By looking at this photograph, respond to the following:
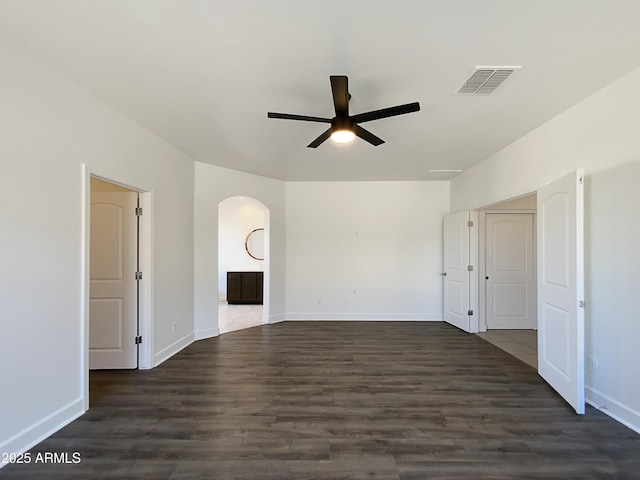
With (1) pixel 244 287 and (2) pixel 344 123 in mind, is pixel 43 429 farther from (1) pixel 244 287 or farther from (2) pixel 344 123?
(1) pixel 244 287

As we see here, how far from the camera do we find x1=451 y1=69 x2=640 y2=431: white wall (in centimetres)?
234

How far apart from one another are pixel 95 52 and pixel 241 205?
6327 mm

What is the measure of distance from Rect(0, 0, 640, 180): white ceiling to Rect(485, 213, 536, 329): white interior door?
2498mm

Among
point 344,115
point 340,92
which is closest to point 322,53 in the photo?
point 340,92

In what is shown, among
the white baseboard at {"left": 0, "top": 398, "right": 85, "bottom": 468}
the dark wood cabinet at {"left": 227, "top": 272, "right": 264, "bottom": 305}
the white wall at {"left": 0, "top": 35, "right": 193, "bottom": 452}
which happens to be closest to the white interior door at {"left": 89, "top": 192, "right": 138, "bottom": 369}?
the white wall at {"left": 0, "top": 35, "right": 193, "bottom": 452}

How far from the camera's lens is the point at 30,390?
2121mm

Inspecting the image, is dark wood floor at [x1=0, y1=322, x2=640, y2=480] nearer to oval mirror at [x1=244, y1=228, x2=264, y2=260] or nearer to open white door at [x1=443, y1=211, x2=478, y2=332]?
open white door at [x1=443, y1=211, x2=478, y2=332]


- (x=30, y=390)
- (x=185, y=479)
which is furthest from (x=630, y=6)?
(x=30, y=390)

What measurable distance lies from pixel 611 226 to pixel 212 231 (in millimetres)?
4588

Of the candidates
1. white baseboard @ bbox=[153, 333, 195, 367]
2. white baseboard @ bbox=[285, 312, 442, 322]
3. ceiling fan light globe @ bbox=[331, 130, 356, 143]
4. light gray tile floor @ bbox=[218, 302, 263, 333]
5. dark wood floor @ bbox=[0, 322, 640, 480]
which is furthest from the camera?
white baseboard @ bbox=[285, 312, 442, 322]

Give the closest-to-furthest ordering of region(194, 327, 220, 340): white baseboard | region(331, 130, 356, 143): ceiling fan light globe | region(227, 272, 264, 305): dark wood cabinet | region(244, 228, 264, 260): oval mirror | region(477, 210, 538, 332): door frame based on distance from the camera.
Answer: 1. region(331, 130, 356, 143): ceiling fan light globe
2. region(194, 327, 220, 340): white baseboard
3. region(477, 210, 538, 332): door frame
4. region(227, 272, 264, 305): dark wood cabinet
5. region(244, 228, 264, 260): oval mirror

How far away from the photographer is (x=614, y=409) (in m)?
2.47

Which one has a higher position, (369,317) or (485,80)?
(485,80)

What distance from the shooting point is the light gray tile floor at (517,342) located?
13.0 feet
